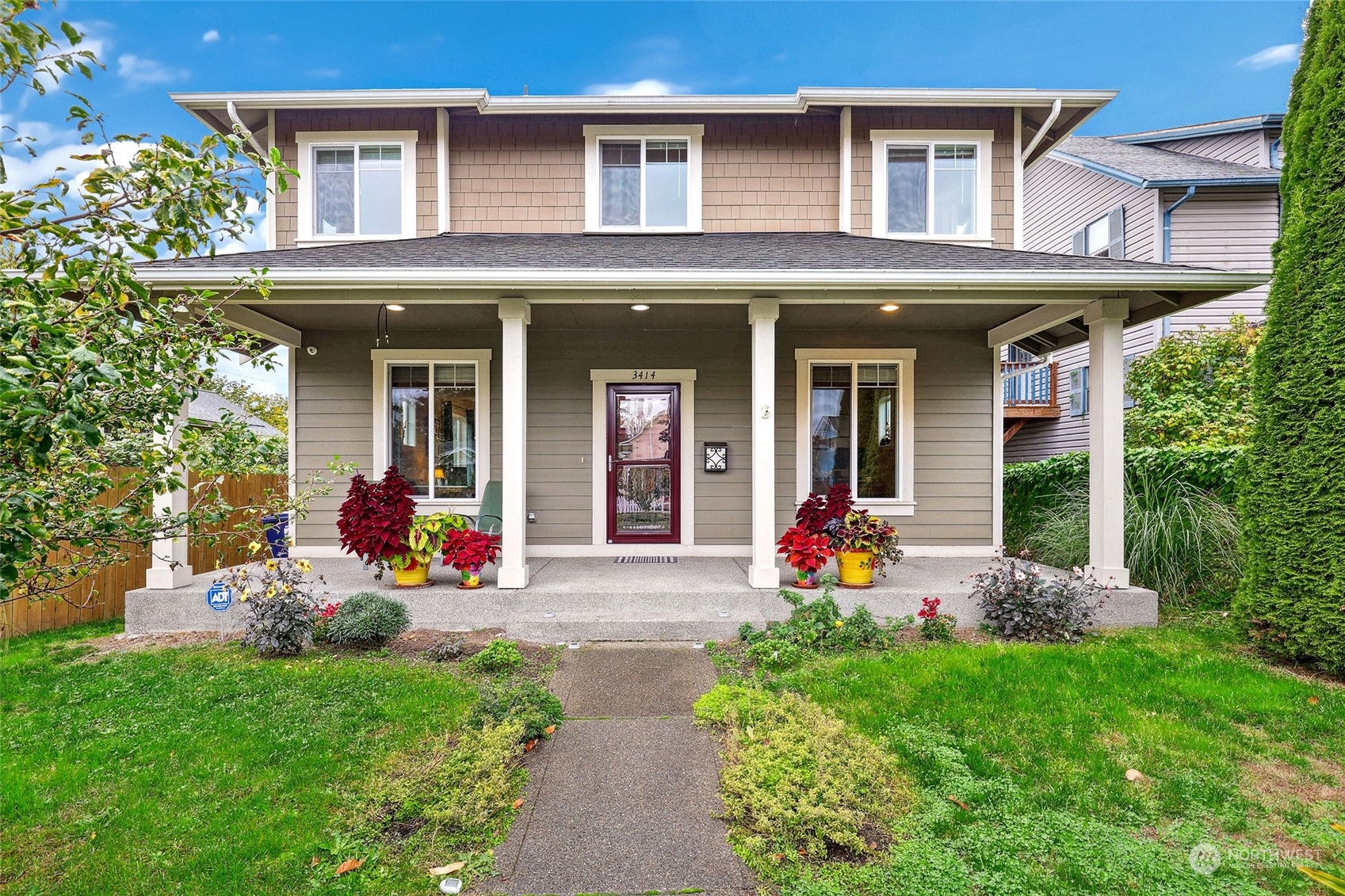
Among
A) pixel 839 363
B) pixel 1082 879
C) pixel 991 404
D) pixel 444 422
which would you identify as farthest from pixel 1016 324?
pixel 444 422

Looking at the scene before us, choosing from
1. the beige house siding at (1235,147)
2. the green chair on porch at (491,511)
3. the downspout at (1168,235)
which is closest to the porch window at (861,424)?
the green chair on porch at (491,511)

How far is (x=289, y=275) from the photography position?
15.0ft

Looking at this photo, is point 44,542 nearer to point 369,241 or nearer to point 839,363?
point 369,241

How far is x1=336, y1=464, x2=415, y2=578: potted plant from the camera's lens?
15.9 feet

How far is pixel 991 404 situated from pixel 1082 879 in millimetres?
5721

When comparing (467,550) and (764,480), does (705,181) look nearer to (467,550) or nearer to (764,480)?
(764,480)

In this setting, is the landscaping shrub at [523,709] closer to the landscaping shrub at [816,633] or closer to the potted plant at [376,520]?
the landscaping shrub at [816,633]

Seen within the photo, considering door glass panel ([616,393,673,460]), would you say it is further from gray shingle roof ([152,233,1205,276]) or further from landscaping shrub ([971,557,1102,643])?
landscaping shrub ([971,557,1102,643])

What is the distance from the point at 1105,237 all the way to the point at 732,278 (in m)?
10.7

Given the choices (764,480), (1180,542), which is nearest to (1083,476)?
(1180,542)

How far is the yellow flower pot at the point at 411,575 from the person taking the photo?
16.5ft

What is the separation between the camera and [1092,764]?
2.64 m

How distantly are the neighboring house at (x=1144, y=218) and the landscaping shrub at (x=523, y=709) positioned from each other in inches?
328

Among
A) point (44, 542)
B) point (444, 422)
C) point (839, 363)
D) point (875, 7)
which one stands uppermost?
point (875, 7)
